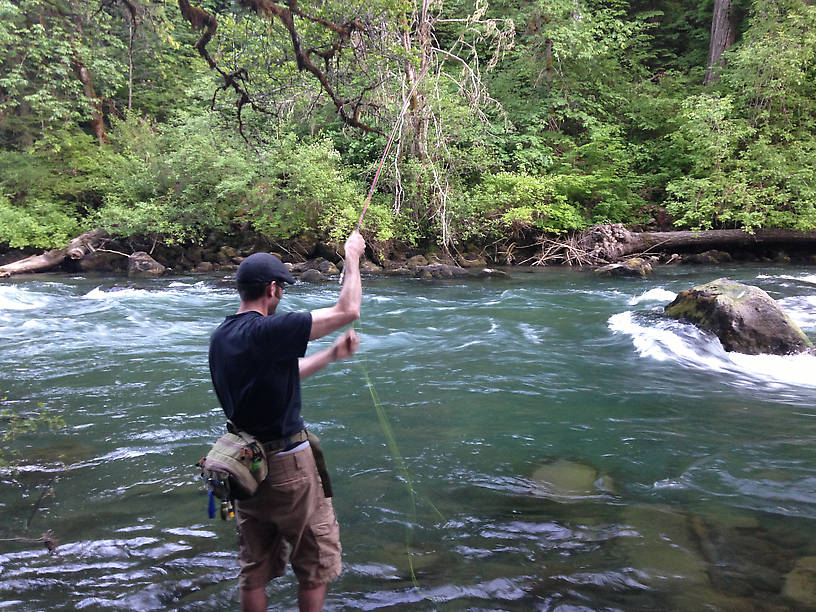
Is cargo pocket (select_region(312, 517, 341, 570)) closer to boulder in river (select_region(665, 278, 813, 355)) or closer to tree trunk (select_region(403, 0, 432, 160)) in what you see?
boulder in river (select_region(665, 278, 813, 355))

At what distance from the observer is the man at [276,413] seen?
7.79 feet

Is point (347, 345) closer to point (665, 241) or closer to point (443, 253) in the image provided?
point (443, 253)

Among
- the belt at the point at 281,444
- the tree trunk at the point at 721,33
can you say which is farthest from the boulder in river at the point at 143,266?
the tree trunk at the point at 721,33

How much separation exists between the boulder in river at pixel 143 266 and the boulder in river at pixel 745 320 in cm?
1498

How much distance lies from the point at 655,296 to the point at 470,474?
898 centimetres

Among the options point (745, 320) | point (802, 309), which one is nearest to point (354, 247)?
point (745, 320)

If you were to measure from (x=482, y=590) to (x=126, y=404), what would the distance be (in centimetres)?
468

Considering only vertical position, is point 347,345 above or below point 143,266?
above

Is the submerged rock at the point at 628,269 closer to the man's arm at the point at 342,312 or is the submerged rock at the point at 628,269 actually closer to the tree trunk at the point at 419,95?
the tree trunk at the point at 419,95

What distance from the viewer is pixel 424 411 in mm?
5988

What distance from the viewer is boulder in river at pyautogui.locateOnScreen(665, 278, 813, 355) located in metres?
7.70

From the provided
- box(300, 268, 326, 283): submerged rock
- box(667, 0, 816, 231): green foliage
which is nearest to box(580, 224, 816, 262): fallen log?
box(667, 0, 816, 231): green foliage

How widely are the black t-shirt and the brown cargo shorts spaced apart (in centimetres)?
17

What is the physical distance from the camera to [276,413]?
2.50m
